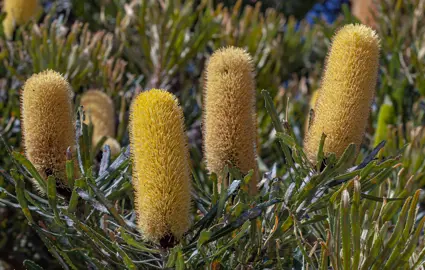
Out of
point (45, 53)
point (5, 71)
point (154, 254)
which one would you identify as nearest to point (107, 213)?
point (154, 254)

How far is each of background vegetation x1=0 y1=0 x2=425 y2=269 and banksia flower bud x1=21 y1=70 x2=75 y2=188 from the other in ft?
0.17

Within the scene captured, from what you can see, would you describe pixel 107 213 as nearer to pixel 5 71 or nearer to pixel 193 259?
pixel 193 259

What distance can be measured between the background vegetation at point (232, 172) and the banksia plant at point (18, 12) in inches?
1.4

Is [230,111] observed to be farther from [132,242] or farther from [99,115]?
[99,115]

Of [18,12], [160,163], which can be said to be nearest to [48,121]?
[160,163]

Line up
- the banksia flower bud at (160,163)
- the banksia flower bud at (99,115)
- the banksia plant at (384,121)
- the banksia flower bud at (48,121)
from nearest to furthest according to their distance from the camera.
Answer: the banksia flower bud at (160,163) < the banksia flower bud at (48,121) < the banksia flower bud at (99,115) < the banksia plant at (384,121)

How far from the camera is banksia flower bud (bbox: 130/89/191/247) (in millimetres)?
877

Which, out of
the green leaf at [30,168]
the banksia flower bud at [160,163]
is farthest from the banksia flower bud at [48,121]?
the banksia flower bud at [160,163]

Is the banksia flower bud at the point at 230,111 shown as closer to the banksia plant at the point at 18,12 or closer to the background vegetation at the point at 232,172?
the background vegetation at the point at 232,172

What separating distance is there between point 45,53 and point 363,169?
1.19 meters

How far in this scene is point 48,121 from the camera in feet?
3.24

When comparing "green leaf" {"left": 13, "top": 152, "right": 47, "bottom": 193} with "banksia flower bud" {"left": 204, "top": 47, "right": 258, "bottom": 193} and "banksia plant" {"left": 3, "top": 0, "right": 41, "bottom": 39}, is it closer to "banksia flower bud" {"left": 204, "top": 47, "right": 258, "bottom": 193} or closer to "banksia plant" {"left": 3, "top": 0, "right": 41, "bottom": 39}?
"banksia flower bud" {"left": 204, "top": 47, "right": 258, "bottom": 193}

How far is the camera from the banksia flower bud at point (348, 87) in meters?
0.99

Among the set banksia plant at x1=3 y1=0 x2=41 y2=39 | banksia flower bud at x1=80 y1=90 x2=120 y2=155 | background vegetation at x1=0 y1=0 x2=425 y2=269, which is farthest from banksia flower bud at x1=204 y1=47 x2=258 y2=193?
banksia plant at x1=3 y1=0 x2=41 y2=39
